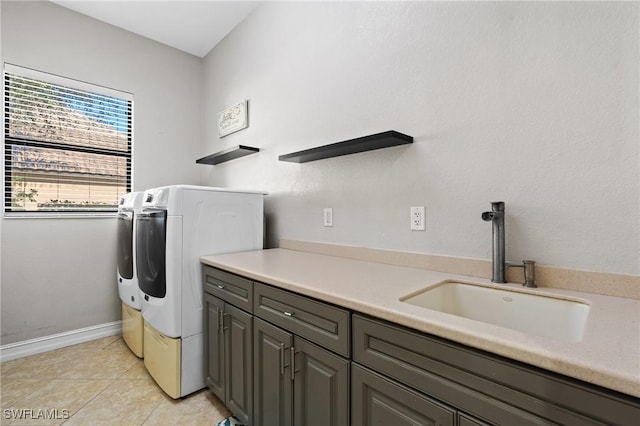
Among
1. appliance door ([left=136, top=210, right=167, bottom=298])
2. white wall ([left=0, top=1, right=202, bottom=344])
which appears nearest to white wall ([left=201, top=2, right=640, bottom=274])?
appliance door ([left=136, top=210, right=167, bottom=298])

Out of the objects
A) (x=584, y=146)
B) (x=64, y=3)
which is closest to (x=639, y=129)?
(x=584, y=146)

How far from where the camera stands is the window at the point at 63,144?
2.48 meters

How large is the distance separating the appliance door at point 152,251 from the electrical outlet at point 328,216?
1.02 m

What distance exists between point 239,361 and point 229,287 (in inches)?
15.2

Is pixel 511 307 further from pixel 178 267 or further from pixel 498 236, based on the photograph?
pixel 178 267

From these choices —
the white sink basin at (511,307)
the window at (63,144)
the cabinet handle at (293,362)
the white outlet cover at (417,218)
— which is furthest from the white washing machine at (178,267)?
the white sink basin at (511,307)

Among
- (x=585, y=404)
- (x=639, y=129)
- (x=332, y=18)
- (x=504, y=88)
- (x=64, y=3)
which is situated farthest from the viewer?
(x=64, y=3)

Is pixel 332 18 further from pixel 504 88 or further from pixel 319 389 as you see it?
pixel 319 389

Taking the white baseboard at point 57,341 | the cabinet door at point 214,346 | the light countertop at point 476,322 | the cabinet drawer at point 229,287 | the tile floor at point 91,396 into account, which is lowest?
the tile floor at point 91,396

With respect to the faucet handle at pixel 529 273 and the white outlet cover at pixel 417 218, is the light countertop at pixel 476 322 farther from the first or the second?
the white outlet cover at pixel 417 218

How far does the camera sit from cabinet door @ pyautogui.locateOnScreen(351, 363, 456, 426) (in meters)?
0.81

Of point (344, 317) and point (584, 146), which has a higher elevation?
point (584, 146)

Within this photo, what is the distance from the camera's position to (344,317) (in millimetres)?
1042

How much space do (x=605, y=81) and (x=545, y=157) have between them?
0.30 meters
